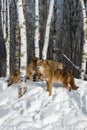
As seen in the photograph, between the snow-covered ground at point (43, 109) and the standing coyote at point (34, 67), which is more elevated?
the standing coyote at point (34, 67)

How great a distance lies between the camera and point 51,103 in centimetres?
880

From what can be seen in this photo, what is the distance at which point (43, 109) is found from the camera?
859 centimetres

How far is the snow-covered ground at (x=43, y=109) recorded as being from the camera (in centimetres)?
793

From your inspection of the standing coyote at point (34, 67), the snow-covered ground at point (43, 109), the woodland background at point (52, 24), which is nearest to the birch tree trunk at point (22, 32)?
the standing coyote at point (34, 67)

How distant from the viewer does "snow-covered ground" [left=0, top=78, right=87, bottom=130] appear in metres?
7.93

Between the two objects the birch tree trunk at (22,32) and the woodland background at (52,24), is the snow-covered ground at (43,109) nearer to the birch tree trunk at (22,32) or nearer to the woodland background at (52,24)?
the birch tree trunk at (22,32)

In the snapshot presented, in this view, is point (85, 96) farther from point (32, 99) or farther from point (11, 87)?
point (11, 87)

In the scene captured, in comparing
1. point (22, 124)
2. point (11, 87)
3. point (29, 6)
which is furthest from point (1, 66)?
point (22, 124)

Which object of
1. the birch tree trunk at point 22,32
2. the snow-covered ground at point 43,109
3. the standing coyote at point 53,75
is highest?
the birch tree trunk at point 22,32

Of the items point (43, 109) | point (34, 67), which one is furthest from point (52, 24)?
point (43, 109)

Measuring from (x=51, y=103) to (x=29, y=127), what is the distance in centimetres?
120

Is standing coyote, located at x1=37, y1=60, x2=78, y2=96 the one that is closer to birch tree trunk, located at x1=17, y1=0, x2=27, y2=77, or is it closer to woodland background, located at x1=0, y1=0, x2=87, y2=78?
birch tree trunk, located at x1=17, y1=0, x2=27, y2=77

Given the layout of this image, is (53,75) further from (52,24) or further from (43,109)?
(52,24)

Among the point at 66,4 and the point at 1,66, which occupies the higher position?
the point at 66,4
